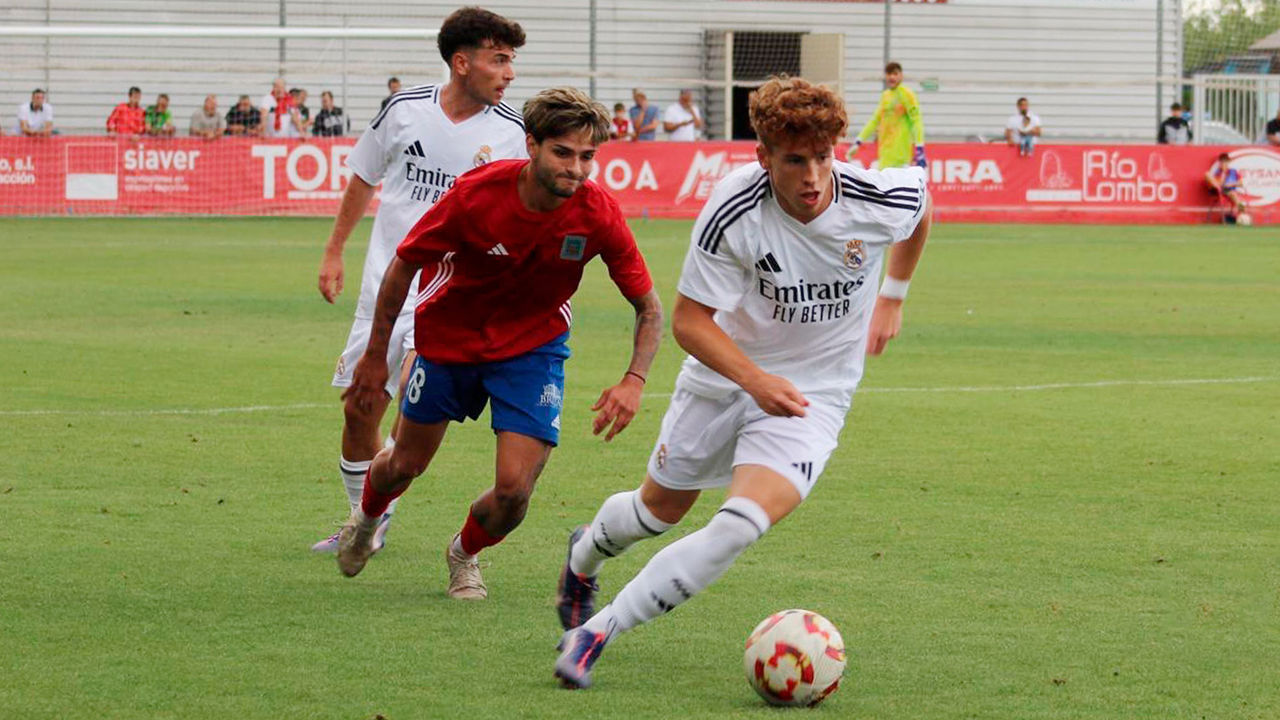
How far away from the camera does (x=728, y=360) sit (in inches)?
205

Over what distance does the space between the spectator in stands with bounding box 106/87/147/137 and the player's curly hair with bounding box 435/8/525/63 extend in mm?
23000

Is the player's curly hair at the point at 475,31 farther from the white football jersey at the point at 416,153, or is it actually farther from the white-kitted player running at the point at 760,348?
the white-kitted player running at the point at 760,348

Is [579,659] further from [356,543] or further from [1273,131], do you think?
[1273,131]

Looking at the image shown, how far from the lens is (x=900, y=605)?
6305 mm

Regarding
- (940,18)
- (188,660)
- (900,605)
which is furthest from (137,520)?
(940,18)

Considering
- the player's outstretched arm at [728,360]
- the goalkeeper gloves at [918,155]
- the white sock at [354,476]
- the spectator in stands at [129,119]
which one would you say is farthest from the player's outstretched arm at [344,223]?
the spectator in stands at [129,119]

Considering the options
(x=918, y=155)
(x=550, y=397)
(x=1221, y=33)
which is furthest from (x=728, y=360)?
(x=1221, y=33)

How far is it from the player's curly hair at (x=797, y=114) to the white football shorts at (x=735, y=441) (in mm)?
773

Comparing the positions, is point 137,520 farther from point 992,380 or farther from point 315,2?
point 315,2

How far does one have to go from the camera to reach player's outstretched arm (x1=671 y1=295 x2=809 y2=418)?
518 cm

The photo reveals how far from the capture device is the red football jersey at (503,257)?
5930 millimetres

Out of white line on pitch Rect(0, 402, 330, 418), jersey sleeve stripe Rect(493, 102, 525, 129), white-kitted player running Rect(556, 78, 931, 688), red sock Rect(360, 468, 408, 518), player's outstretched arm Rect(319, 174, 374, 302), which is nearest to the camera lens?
white-kitted player running Rect(556, 78, 931, 688)

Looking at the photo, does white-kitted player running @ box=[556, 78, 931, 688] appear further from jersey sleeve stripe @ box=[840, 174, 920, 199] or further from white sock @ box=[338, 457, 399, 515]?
white sock @ box=[338, 457, 399, 515]

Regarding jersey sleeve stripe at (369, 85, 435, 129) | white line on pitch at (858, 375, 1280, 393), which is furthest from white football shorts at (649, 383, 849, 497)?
white line on pitch at (858, 375, 1280, 393)
